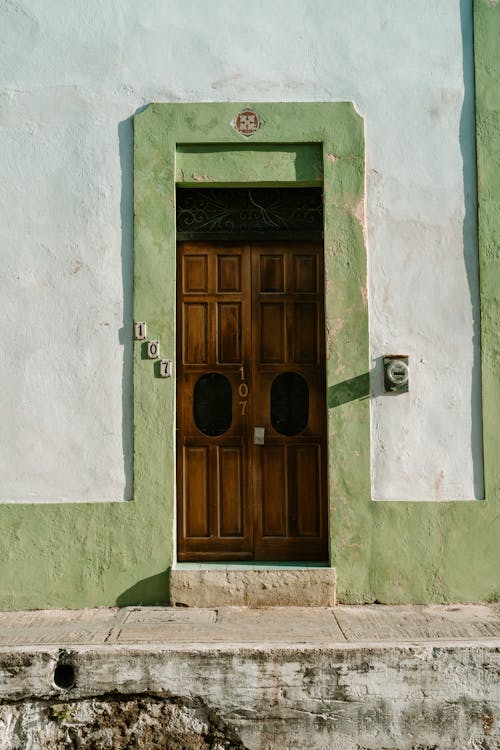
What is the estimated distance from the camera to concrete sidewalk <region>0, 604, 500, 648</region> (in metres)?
5.14

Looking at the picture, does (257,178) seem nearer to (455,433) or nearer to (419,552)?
(455,433)

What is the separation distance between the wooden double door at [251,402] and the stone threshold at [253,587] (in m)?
0.36

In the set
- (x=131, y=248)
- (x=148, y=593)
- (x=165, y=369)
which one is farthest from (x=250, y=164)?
(x=148, y=593)

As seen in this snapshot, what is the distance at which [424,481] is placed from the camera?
6.03 meters

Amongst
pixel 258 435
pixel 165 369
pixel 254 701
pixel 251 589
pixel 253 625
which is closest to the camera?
pixel 254 701

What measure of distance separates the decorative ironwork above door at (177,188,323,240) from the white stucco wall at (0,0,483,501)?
49 centimetres

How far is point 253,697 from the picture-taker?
4859mm

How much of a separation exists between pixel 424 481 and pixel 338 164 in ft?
8.10

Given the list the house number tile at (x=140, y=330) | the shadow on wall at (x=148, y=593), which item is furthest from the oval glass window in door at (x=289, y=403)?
the shadow on wall at (x=148, y=593)

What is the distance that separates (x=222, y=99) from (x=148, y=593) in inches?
147

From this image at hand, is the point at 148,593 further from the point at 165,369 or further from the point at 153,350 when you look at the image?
the point at 153,350

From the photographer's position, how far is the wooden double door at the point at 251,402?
6285 millimetres

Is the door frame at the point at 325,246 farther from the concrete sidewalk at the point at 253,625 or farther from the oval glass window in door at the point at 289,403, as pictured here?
the concrete sidewalk at the point at 253,625

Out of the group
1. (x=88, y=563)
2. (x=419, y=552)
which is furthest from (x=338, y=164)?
(x=88, y=563)
